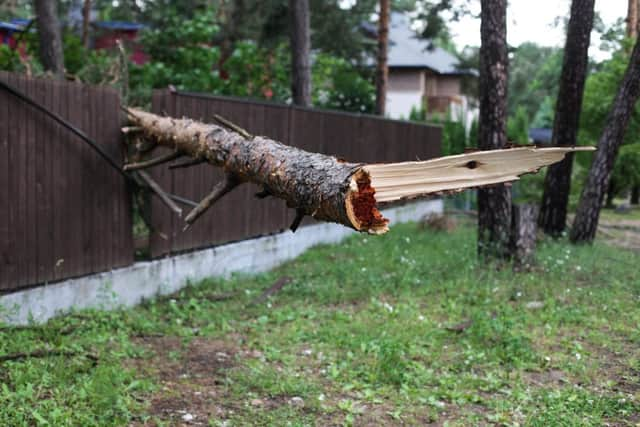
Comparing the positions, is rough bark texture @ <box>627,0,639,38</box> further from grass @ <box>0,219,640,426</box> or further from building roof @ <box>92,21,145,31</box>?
building roof @ <box>92,21,145,31</box>

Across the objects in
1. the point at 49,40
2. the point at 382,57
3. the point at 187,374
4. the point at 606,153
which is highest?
the point at 382,57

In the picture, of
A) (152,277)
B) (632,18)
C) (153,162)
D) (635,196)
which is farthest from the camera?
(635,196)

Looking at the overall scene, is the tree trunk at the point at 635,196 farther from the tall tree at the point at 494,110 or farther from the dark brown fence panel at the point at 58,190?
the dark brown fence panel at the point at 58,190

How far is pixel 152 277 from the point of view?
8031 mm

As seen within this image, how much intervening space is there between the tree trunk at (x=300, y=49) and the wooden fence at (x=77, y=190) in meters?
4.96

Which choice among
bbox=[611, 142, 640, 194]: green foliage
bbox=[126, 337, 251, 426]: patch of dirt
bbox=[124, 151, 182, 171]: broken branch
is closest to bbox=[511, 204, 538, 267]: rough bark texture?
bbox=[126, 337, 251, 426]: patch of dirt

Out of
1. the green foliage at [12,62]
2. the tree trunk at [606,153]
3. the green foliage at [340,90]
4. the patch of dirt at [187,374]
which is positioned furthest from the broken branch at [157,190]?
the green foliage at [340,90]

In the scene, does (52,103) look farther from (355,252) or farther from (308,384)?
(355,252)

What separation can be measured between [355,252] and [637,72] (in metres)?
4.86

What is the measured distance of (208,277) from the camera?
898cm

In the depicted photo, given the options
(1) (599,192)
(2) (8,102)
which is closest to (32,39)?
(2) (8,102)

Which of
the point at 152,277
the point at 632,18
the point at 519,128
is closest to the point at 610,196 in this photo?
the point at 632,18

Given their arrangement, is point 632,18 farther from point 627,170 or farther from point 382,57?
point 382,57

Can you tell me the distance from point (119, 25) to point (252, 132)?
898 inches
